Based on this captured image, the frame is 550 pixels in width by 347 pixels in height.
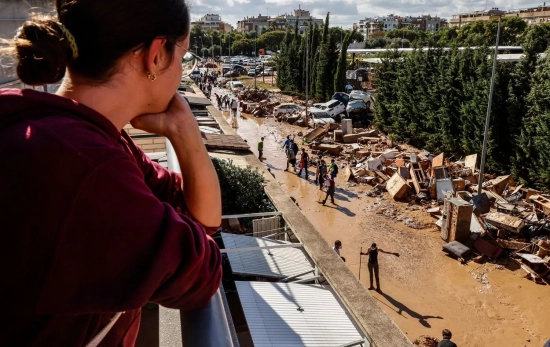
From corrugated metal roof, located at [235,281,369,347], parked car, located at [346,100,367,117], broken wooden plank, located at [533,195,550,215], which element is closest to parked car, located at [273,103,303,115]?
parked car, located at [346,100,367,117]

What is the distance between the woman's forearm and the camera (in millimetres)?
1276

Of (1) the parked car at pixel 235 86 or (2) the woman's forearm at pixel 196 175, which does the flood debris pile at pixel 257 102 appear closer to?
(1) the parked car at pixel 235 86

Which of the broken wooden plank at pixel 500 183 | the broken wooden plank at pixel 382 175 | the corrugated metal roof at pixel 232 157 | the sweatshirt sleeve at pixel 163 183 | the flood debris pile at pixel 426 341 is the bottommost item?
the flood debris pile at pixel 426 341

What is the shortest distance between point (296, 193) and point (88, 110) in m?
16.8

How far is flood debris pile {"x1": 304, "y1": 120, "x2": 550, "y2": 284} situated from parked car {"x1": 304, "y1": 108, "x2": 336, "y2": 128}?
12.4 ft

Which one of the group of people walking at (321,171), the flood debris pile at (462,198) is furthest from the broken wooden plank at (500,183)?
the group of people walking at (321,171)

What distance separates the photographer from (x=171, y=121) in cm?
127

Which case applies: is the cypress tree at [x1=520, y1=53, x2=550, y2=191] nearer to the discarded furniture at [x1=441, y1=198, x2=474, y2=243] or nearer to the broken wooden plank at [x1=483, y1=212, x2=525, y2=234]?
the broken wooden plank at [x1=483, y1=212, x2=525, y2=234]

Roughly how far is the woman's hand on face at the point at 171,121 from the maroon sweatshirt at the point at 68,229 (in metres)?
0.45

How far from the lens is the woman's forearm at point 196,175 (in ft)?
4.19

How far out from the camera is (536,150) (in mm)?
15695

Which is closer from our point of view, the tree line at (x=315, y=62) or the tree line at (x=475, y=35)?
the tree line at (x=475, y=35)

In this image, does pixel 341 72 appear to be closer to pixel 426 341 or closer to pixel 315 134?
pixel 315 134

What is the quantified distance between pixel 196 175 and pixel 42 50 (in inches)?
19.5
